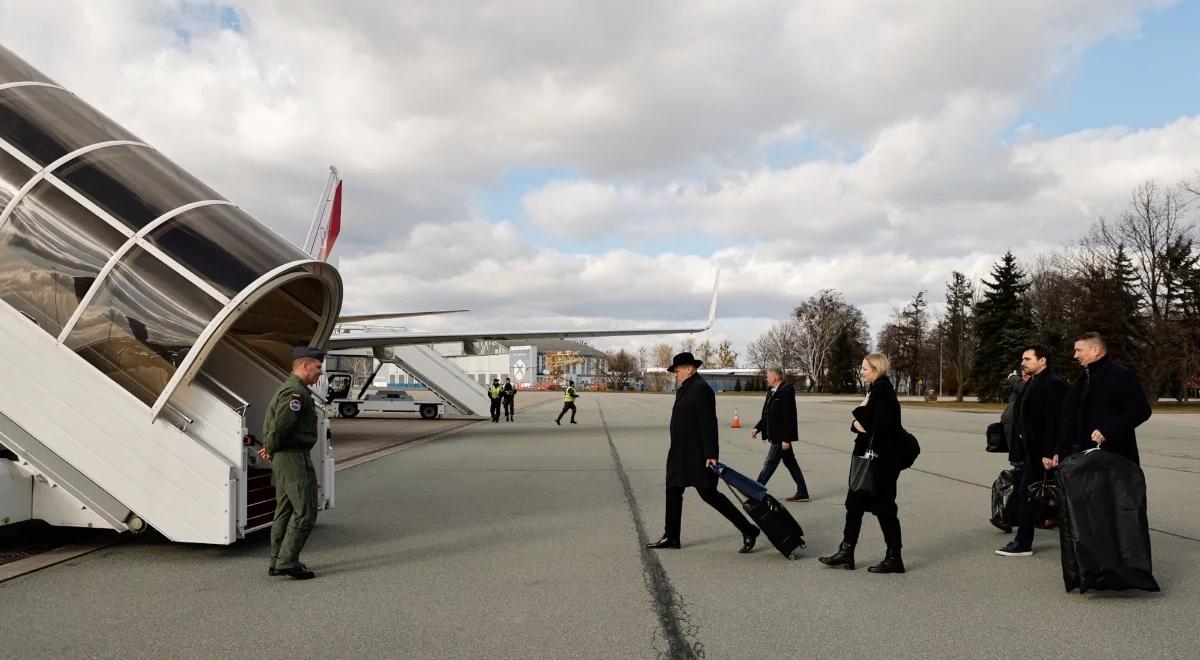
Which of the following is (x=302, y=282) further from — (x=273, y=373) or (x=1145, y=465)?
(x=1145, y=465)

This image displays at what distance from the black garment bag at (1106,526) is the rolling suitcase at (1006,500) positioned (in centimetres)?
170

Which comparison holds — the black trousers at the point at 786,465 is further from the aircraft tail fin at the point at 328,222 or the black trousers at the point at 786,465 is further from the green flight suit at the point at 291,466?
the aircraft tail fin at the point at 328,222

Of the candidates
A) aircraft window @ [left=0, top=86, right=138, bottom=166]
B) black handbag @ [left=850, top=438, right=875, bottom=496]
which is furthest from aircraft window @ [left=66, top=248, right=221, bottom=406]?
black handbag @ [left=850, top=438, right=875, bottom=496]

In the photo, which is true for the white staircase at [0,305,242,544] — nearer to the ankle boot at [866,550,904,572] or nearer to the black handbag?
the black handbag

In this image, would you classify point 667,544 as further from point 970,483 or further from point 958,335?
point 958,335

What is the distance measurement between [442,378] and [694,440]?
22.7 m

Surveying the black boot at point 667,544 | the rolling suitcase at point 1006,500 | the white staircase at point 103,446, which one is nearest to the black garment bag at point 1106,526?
the rolling suitcase at point 1006,500

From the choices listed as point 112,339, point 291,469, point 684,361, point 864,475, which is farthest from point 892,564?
point 112,339

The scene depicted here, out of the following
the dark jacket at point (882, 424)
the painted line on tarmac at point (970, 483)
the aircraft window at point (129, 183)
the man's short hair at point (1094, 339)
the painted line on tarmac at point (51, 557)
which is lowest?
the painted line on tarmac at point (970, 483)

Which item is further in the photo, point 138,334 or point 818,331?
point 818,331

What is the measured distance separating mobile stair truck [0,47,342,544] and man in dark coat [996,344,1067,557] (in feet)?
19.8

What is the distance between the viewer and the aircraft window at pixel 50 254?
604 centimetres

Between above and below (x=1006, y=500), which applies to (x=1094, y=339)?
Result: above

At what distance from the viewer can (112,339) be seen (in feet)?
19.5
